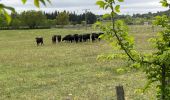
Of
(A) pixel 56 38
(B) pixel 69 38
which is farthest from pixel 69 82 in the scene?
(A) pixel 56 38

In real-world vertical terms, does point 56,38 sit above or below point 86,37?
below

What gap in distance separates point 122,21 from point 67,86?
9.52m

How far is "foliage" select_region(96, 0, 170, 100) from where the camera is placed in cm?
352

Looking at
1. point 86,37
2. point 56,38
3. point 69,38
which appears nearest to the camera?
point 69,38

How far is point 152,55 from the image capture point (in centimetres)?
396

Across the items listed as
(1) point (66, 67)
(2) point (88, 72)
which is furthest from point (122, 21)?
(1) point (66, 67)

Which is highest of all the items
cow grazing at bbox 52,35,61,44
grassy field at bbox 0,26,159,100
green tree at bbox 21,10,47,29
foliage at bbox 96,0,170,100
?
foliage at bbox 96,0,170,100

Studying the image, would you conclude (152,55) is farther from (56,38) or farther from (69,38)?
(56,38)

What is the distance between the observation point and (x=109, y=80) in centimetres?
1375

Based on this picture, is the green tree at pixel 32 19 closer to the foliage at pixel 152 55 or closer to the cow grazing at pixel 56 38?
the cow grazing at pixel 56 38

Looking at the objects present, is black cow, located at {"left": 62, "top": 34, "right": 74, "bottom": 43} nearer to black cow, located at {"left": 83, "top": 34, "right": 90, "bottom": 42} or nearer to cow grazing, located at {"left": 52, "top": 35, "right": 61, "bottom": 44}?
cow grazing, located at {"left": 52, "top": 35, "right": 61, "bottom": 44}

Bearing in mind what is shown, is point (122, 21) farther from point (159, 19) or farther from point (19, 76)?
point (19, 76)

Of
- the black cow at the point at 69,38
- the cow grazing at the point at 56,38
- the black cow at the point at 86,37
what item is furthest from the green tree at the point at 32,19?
the black cow at the point at 86,37

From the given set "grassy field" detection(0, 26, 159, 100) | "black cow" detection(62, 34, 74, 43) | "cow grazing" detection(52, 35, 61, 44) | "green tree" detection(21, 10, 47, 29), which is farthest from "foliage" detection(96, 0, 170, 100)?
"green tree" detection(21, 10, 47, 29)
